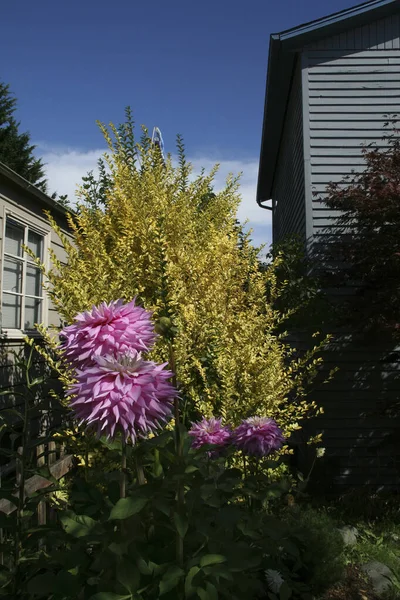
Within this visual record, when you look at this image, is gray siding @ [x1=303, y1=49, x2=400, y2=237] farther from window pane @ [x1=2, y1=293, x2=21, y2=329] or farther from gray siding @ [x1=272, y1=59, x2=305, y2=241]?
window pane @ [x1=2, y1=293, x2=21, y2=329]

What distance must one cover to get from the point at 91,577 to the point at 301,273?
16.2 ft

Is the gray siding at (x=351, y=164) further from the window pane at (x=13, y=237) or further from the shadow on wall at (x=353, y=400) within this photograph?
the window pane at (x=13, y=237)

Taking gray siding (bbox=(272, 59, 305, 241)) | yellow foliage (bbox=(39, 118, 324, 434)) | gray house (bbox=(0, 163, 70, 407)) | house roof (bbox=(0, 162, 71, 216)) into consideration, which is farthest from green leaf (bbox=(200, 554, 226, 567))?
gray siding (bbox=(272, 59, 305, 241))

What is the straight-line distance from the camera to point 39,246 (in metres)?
6.63

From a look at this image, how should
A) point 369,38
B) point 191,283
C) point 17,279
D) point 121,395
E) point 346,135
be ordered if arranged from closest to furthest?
point 121,395 < point 191,283 < point 17,279 < point 346,135 < point 369,38

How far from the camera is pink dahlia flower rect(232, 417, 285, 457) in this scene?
2.30 metres

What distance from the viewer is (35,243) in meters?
6.53

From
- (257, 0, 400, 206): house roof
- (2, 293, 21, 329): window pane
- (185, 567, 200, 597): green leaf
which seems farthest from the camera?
(257, 0, 400, 206): house roof

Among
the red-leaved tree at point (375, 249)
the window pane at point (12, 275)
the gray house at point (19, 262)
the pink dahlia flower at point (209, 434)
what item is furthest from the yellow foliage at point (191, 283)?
the window pane at point (12, 275)

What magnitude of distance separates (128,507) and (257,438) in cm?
102

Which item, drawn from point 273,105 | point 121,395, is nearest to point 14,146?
point 273,105

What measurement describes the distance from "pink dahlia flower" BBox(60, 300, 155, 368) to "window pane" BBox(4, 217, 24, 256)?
4.60 meters

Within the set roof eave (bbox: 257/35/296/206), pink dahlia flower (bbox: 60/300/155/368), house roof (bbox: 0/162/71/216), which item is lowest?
pink dahlia flower (bbox: 60/300/155/368)

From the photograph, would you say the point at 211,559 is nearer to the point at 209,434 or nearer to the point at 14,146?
the point at 209,434
